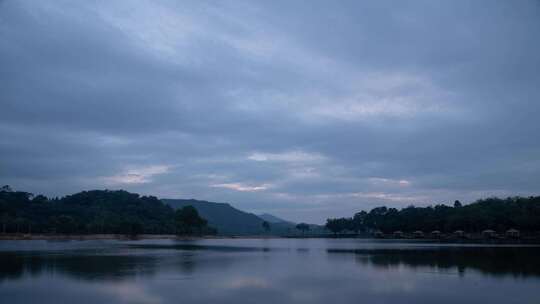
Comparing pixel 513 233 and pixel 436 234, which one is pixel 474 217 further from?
pixel 513 233

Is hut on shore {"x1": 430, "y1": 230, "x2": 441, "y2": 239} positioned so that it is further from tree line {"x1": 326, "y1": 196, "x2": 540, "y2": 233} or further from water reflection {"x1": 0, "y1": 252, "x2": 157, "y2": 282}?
water reflection {"x1": 0, "y1": 252, "x2": 157, "y2": 282}

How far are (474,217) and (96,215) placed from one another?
97.5m

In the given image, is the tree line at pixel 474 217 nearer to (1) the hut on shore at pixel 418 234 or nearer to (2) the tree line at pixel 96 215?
(1) the hut on shore at pixel 418 234

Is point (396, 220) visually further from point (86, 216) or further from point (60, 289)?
point (60, 289)

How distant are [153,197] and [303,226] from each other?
60816mm

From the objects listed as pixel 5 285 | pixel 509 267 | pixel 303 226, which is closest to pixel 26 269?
pixel 5 285

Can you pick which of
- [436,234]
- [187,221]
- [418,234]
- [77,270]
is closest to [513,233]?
[436,234]

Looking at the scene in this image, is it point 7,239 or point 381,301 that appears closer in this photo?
point 381,301

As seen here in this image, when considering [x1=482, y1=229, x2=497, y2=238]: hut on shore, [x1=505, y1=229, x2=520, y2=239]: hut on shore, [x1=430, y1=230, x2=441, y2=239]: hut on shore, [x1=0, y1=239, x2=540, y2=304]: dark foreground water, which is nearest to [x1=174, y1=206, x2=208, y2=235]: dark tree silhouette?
[x1=430, y1=230, x2=441, y2=239]: hut on shore

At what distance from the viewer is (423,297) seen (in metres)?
16.7

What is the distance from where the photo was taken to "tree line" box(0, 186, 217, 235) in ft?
330

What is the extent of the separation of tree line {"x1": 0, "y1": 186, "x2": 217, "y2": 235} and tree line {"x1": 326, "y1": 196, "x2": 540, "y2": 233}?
184ft

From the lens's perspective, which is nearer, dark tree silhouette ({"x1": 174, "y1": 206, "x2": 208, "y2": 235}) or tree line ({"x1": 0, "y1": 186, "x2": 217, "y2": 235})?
tree line ({"x1": 0, "y1": 186, "x2": 217, "y2": 235})

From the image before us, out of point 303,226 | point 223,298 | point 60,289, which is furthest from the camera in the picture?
point 303,226
